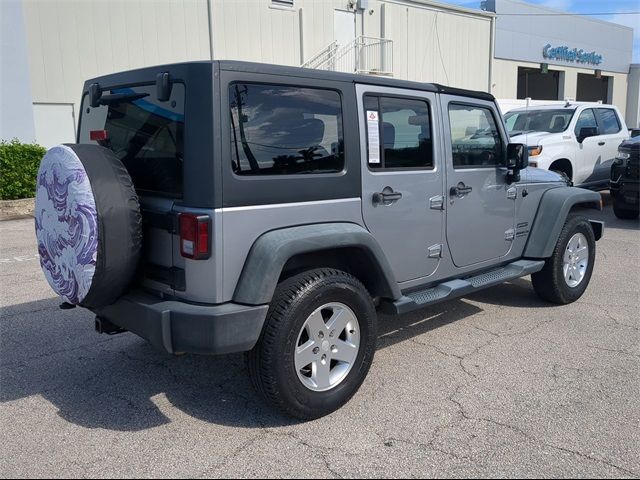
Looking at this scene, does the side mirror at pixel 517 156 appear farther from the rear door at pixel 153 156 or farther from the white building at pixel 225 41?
the white building at pixel 225 41

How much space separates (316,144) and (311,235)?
59 centimetres

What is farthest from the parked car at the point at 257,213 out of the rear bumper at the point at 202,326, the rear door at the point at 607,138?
the rear door at the point at 607,138

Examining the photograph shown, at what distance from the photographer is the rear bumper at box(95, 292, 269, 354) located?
2967 mm

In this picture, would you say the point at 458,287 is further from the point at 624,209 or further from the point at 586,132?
the point at 586,132

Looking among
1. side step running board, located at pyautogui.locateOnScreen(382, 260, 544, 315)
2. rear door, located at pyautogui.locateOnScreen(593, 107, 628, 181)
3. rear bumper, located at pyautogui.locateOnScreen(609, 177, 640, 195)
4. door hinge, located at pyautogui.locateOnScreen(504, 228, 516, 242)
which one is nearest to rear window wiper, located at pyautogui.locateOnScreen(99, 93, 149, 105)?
side step running board, located at pyautogui.locateOnScreen(382, 260, 544, 315)

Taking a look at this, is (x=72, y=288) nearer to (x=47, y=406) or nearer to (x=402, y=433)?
(x=47, y=406)

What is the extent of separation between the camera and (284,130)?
10.9 feet

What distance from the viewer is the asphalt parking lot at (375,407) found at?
2945 mm

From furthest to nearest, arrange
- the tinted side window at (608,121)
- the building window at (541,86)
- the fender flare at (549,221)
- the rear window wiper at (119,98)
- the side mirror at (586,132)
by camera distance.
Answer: the building window at (541,86), the tinted side window at (608,121), the side mirror at (586,132), the fender flare at (549,221), the rear window wiper at (119,98)

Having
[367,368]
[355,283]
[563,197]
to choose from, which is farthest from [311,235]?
[563,197]

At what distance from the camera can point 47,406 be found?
3.62 metres

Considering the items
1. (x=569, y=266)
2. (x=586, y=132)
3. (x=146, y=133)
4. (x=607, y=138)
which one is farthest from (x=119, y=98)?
(x=607, y=138)

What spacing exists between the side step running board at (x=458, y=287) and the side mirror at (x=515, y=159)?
0.77 m

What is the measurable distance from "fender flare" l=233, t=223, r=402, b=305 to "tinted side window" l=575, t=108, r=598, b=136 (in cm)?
871
